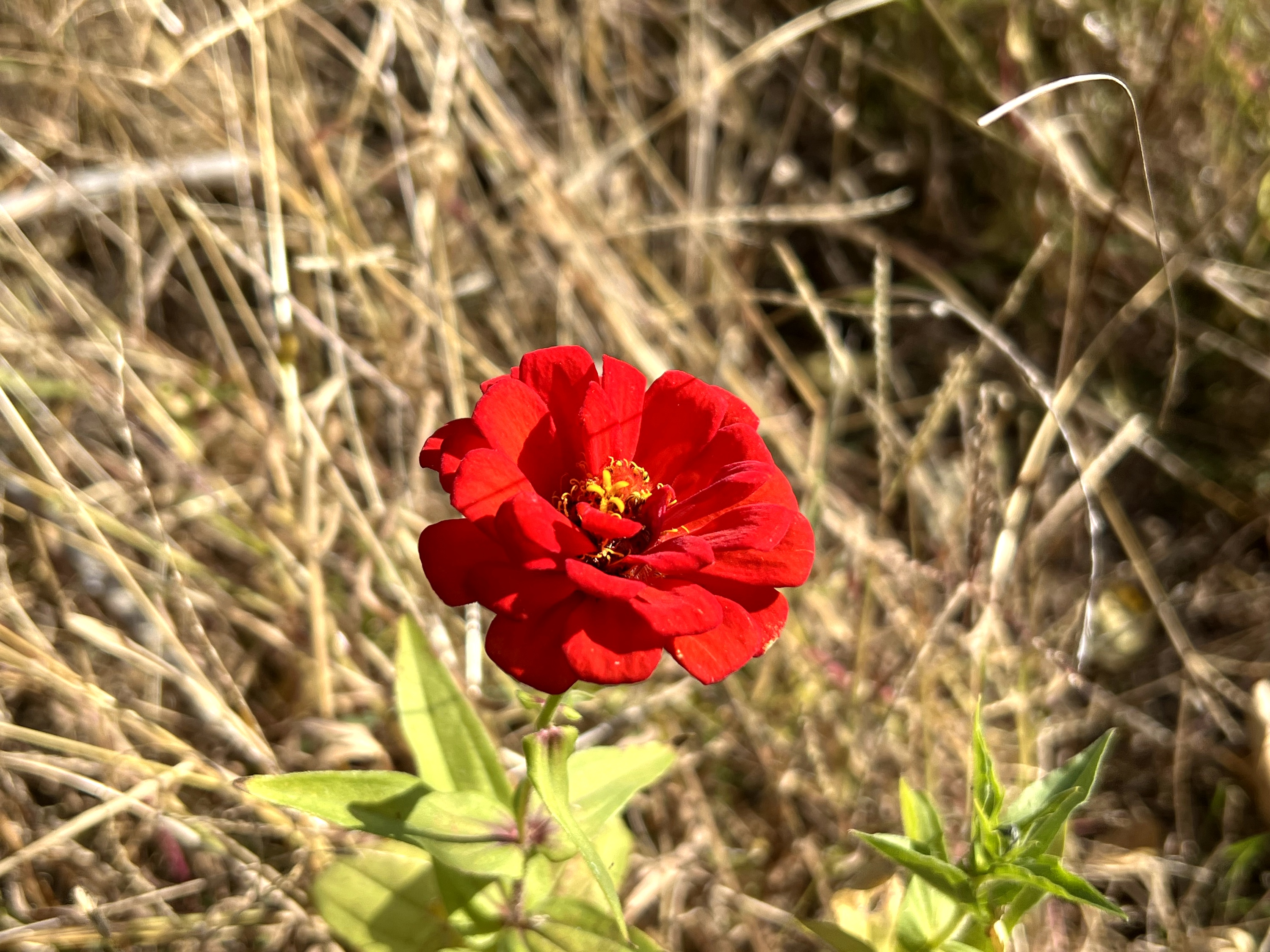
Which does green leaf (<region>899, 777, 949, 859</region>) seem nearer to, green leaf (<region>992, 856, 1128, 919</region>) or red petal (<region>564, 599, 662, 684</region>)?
green leaf (<region>992, 856, 1128, 919</region>)

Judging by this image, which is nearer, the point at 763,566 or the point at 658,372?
the point at 763,566

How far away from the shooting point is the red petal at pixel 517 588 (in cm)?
123

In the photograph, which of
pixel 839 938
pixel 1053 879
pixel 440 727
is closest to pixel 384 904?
pixel 440 727

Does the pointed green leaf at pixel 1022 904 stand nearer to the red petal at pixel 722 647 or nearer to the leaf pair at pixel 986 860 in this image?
the leaf pair at pixel 986 860

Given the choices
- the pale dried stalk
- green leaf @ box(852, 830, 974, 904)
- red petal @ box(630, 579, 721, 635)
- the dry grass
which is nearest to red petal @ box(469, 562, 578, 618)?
red petal @ box(630, 579, 721, 635)

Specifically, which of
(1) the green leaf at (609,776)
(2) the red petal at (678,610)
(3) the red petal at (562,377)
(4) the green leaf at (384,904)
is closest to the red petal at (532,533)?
(2) the red petal at (678,610)

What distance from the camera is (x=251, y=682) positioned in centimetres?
249

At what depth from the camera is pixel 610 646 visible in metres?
1.23

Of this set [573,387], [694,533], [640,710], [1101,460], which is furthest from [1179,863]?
[573,387]

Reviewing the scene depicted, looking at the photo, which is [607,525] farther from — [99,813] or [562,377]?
[99,813]

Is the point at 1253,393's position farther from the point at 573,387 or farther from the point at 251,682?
the point at 251,682

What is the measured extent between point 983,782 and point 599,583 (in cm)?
73

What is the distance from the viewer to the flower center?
4.83 feet

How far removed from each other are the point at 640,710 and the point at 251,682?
3.24ft
